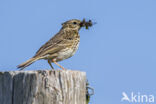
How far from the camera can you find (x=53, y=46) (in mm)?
9602

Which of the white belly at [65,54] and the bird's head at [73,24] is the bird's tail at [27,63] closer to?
the white belly at [65,54]

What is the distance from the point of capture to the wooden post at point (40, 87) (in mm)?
4492

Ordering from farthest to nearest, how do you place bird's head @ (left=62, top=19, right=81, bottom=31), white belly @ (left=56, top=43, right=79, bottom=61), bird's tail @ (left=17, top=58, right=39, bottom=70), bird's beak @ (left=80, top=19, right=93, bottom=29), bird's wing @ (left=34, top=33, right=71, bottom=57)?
bird's head @ (left=62, top=19, right=81, bottom=31) < bird's beak @ (left=80, top=19, right=93, bottom=29) < white belly @ (left=56, top=43, right=79, bottom=61) < bird's wing @ (left=34, top=33, right=71, bottom=57) < bird's tail @ (left=17, top=58, right=39, bottom=70)

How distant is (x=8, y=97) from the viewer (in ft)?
15.1

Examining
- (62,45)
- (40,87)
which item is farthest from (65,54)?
(40,87)

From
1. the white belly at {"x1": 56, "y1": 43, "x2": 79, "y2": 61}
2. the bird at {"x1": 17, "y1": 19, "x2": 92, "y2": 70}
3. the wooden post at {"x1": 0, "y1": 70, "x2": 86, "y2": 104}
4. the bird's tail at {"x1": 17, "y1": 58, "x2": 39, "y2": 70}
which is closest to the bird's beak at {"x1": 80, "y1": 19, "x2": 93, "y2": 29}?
the bird at {"x1": 17, "y1": 19, "x2": 92, "y2": 70}

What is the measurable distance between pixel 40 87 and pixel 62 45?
17.8 ft

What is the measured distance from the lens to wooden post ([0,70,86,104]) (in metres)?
4.49

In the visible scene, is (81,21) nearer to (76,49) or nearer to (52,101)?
(76,49)

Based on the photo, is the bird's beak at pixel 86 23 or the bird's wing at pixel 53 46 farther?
the bird's beak at pixel 86 23

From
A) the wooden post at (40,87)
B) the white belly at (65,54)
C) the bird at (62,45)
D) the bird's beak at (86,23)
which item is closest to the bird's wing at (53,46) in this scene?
the bird at (62,45)

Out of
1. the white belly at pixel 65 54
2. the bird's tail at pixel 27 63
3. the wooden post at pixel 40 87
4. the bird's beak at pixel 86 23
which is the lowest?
the wooden post at pixel 40 87

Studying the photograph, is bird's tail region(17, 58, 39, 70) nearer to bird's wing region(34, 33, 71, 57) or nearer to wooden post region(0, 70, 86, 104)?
bird's wing region(34, 33, 71, 57)

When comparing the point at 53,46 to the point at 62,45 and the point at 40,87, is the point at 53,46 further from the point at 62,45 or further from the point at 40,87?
the point at 40,87
